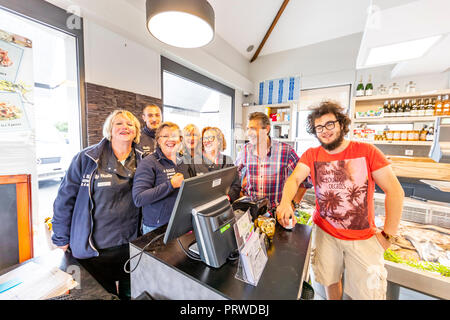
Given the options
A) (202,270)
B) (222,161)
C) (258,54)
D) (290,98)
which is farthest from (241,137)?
(202,270)

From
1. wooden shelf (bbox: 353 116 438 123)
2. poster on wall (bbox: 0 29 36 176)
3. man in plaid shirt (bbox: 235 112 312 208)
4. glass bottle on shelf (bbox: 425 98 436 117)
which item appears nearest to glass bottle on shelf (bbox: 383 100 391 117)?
wooden shelf (bbox: 353 116 438 123)

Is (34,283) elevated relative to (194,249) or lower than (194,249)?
lower

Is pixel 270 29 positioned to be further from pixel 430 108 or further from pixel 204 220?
pixel 204 220

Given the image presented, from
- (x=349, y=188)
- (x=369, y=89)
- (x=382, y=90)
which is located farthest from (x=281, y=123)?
(x=349, y=188)

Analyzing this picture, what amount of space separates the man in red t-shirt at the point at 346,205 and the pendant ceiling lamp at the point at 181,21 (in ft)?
3.02

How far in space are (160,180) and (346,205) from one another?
1262mm

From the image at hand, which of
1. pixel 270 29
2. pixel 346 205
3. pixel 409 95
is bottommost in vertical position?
pixel 346 205

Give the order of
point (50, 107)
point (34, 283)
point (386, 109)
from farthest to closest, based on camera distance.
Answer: point (386, 109) < point (50, 107) < point (34, 283)

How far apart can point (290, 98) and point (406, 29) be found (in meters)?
2.67

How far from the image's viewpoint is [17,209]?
52.6 inches

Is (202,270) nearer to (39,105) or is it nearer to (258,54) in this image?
(39,105)

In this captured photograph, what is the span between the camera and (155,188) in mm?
1203

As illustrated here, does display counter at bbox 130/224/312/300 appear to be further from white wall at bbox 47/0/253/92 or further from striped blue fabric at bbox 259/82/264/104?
striped blue fabric at bbox 259/82/264/104

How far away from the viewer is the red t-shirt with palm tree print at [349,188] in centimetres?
121
